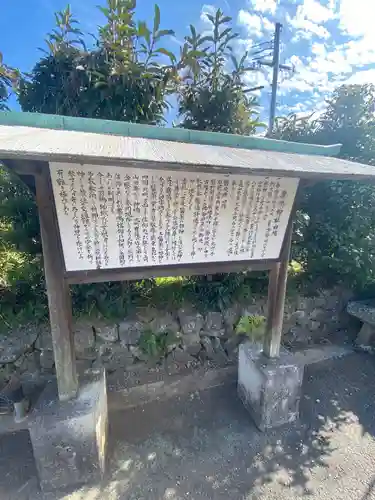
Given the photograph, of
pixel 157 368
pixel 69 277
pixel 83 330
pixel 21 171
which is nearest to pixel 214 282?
pixel 157 368

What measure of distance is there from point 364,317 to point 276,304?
7.83 ft

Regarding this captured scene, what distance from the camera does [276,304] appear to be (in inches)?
142

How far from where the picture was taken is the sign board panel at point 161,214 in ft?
7.84

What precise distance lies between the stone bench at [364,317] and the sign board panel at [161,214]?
298cm

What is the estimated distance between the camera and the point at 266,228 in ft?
10.2

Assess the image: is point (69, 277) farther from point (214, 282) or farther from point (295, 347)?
point (295, 347)

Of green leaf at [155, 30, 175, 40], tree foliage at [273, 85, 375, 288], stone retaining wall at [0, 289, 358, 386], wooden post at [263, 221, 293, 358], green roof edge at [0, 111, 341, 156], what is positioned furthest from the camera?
tree foliage at [273, 85, 375, 288]

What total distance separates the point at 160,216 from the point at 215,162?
794 mm

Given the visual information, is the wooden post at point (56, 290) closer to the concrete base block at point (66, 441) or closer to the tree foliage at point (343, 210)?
the concrete base block at point (66, 441)

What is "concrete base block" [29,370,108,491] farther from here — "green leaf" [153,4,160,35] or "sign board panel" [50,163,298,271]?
"green leaf" [153,4,160,35]

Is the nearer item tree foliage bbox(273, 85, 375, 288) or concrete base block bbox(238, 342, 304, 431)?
→ concrete base block bbox(238, 342, 304, 431)

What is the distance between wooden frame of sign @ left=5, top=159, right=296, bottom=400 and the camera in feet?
7.86

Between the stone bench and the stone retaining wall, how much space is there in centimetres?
76

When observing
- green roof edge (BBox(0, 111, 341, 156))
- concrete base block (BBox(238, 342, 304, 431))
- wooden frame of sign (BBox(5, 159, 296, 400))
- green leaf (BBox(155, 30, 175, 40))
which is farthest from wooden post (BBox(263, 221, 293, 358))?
green leaf (BBox(155, 30, 175, 40))
